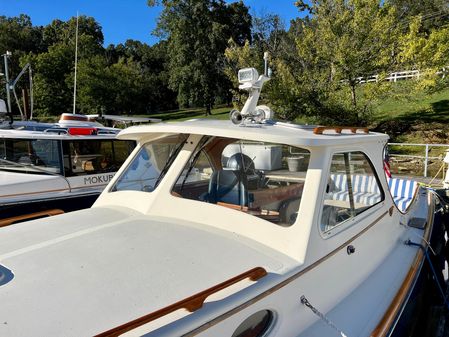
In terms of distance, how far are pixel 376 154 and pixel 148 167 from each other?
6.73 ft

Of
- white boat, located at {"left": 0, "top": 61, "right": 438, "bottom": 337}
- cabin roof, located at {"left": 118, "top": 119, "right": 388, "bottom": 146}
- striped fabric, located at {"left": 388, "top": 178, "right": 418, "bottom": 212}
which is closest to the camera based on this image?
white boat, located at {"left": 0, "top": 61, "right": 438, "bottom": 337}

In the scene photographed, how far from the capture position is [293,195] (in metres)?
2.68

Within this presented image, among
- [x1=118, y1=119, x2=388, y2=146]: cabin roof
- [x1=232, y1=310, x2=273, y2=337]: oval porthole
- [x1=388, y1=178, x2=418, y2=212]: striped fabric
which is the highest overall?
[x1=118, y1=119, x2=388, y2=146]: cabin roof

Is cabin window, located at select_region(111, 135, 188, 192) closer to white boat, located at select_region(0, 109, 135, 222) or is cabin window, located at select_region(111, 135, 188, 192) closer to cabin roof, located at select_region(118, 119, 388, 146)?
cabin roof, located at select_region(118, 119, 388, 146)

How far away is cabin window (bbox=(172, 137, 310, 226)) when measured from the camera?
2.70 metres

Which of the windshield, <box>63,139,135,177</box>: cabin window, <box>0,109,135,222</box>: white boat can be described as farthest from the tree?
the windshield

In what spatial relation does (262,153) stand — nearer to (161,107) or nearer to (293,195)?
(293,195)

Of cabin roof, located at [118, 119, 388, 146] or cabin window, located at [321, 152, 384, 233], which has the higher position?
cabin roof, located at [118, 119, 388, 146]

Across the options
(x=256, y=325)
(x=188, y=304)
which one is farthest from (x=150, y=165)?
(x=188, y=304)

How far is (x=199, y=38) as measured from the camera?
37.4 meters

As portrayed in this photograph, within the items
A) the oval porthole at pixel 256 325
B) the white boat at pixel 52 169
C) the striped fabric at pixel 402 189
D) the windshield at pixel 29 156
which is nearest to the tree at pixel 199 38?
the white boat at pixel 52 169

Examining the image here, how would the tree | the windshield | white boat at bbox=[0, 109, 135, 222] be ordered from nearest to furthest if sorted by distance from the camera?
white boat at bbox=[0, 109, 135, 222] < the windshield < the tree

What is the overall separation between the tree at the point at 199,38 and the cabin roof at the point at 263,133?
33.8 meters

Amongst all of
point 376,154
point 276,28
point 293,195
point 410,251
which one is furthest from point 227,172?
point 276,28
